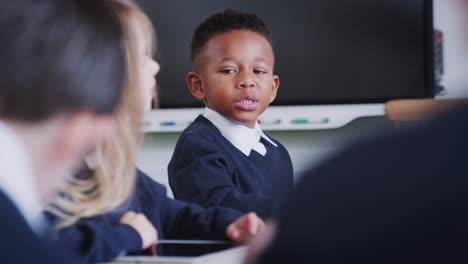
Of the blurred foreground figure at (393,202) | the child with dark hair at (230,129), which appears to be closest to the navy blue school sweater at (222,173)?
the child with dark hair at (230,129)

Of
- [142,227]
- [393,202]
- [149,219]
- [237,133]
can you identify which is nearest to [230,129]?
[237,133]

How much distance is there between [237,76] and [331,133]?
106 cm

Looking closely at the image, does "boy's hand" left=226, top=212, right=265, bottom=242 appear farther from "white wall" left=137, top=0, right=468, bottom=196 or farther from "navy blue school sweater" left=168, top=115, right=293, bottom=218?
"white wall" left=137, top=0, right=468, bottom=196

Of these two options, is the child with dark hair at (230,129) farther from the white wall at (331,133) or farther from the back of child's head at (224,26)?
the white wall at (331,133)

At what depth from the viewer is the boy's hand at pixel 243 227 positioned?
2.46 ft

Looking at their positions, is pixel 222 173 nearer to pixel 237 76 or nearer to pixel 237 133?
pixel 237 133

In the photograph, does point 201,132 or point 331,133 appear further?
point 331,133

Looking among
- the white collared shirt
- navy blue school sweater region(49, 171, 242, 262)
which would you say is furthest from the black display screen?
navy blue school sweater region(49, 171, 242, 262)

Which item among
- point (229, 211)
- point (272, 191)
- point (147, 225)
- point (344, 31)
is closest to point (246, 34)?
point (272, 191)

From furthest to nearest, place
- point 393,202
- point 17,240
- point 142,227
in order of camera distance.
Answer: point 142,227 → point 17,240 → point 393,202

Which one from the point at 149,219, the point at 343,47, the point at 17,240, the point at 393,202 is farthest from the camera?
the point at 343,47

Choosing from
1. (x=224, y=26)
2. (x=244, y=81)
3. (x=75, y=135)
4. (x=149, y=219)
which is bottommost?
(x=149, y=219)

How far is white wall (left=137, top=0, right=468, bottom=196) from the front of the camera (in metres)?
2.21

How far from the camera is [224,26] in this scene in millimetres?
1444
